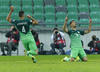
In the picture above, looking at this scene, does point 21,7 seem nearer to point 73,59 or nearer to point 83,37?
point 83,37

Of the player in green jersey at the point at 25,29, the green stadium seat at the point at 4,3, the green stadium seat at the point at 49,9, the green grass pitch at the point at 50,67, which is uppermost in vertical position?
the green stadium seat at the point at 4,3

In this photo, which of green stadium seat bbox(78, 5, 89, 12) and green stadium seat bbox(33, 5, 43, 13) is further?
green stadium seat bbox(78, 5, 89, 12)

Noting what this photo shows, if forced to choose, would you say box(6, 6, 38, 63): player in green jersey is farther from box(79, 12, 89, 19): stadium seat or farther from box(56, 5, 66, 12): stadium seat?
→ box(56, 5, 66, 12): stadium seat

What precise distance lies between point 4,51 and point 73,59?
21.3 feet

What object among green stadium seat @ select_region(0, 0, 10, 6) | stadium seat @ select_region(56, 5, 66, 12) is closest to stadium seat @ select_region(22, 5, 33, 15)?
green stadium seat @ select_region(0, 0, 10, 6)

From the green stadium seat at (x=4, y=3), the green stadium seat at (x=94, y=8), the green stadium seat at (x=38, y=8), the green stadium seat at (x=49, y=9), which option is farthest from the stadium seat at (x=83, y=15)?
the green stadium seat at (x=4, y=3)

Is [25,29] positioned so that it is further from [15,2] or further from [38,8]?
[15,2]

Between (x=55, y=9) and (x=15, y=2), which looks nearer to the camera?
(x=55, y=9)

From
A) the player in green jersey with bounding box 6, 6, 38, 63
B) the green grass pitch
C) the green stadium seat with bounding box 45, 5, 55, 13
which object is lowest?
the green grass pitch

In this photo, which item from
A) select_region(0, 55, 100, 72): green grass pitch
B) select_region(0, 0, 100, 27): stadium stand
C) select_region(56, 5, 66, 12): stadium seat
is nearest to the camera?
select_region(0, 55, 100, 72): green grass pitch

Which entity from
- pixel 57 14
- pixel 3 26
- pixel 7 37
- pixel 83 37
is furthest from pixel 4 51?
pixel 57 14

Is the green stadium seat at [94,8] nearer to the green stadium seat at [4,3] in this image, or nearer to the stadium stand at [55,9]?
the stadium stand at [55,9]

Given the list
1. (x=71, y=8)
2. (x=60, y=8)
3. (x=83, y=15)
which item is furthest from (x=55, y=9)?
(x=83, y=15)

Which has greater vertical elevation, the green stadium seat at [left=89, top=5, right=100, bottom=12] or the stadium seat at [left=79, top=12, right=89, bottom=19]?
the green stadium seat at [left=89, top=5, right=100, bottom=12]
